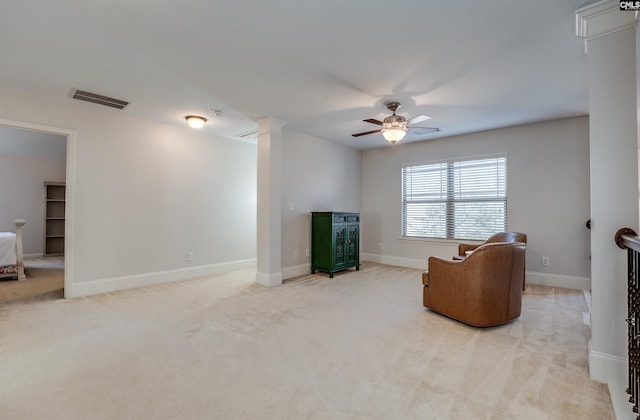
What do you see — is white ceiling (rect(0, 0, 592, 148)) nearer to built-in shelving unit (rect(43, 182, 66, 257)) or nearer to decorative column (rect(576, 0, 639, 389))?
decorative column (rect(576, 0, 639, 389))

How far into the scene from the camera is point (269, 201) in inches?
172

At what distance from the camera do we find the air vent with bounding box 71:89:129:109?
3355 millimetres

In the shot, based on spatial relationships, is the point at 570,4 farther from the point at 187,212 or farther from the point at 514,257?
the point at 187,212

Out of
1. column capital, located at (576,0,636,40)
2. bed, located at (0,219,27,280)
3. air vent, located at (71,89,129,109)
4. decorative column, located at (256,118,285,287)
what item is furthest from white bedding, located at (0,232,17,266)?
column capital, located at (576,0,636,40)

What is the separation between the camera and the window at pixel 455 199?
4.90 meters

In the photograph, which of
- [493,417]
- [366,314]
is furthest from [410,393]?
[366,314]

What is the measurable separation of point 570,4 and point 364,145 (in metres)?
4.15

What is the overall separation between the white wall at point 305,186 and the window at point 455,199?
130 cm

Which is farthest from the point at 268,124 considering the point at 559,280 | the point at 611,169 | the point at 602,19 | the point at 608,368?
the point at 559,280

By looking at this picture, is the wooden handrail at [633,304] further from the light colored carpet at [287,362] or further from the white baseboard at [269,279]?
the white baseboard at [269,279]

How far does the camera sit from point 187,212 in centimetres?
486

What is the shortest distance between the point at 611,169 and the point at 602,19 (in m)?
0.97

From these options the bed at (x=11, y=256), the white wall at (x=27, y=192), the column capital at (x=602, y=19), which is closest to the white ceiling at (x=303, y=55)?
the column capital at (x=602, y=19)

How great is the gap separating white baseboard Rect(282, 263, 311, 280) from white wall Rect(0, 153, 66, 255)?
6694 millimetres
